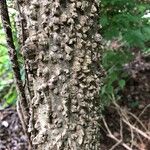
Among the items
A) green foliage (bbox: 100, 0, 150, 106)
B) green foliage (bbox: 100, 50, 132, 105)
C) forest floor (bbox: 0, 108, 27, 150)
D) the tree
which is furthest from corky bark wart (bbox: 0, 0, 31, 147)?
green foliage (bbox: 100, 50, 132, 105)

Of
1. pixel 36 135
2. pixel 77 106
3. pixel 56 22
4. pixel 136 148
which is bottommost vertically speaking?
pixel 136 148

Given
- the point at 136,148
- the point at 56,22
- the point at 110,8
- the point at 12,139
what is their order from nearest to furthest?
the point at 56,22, the point at 110,8, the point at 12,139, the point at 136,148

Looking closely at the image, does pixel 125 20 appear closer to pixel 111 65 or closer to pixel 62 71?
pixel 111 65

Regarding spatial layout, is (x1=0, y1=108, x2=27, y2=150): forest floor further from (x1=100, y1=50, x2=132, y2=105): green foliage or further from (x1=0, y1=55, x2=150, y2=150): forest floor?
(x1=100, y1=50, x2=132, y2=105): green foliage

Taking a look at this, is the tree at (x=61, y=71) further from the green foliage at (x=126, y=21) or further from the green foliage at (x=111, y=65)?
the green foliage at (x=111, y=65)

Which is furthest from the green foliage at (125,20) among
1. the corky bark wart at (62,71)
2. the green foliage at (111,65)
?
the corky bark wart at (62,71)

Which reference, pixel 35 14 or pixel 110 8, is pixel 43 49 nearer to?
pixel 35 14

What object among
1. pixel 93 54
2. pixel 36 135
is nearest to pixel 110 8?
pixel 93 54
